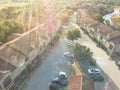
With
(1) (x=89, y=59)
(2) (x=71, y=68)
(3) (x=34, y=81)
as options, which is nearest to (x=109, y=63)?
(1) (x=89, y=59)

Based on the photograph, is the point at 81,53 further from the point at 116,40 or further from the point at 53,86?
the point at 53,86

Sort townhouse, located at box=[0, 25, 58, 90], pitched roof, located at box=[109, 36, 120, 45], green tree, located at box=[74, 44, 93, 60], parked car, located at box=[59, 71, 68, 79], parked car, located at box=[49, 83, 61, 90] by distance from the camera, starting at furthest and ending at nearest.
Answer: pitched roof, located at box=[109, 36, 120, 45], green tree, located at box=[74, 44, 93, 60], parked car, located at box=[59, 71, 68, 79], parked car, located at box=[49, 83, 61, 90], townhouse, located at box=[0, 25, 58, 90]

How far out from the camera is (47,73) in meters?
33.3

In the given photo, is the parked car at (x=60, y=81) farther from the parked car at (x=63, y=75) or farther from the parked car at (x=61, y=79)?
the parked car at (x=63, y=75)

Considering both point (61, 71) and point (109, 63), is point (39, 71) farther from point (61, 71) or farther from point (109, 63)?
point (109, 63)

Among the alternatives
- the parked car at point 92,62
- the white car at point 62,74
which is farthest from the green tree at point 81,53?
the white car at point 62,74

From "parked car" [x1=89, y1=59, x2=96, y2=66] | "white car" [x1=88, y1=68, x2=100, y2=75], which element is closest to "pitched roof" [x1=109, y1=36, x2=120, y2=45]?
"parked car" [x1=89, y1=59, x2=96, y2=66]

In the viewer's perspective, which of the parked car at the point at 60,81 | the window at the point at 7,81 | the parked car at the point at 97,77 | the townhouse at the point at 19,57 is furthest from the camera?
the parked car at the point at 97,77

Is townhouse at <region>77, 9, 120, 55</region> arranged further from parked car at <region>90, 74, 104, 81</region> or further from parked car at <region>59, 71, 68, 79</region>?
parked car at <region>59, 71, 68, 79</region>

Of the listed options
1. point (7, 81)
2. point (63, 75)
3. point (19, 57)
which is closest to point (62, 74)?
point (63, 75)

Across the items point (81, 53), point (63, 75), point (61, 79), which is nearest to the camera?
point (61, 79)

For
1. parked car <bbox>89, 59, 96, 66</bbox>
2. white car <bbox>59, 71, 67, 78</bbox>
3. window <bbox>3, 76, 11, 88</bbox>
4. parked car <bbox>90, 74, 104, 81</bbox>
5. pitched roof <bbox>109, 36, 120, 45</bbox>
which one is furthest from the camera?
pitched roof <bbox>109, 36, 120, 45</bbox>

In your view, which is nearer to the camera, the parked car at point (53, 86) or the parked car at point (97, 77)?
the parked car at point (53, 86)

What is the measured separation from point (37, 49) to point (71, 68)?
657 centimetres
